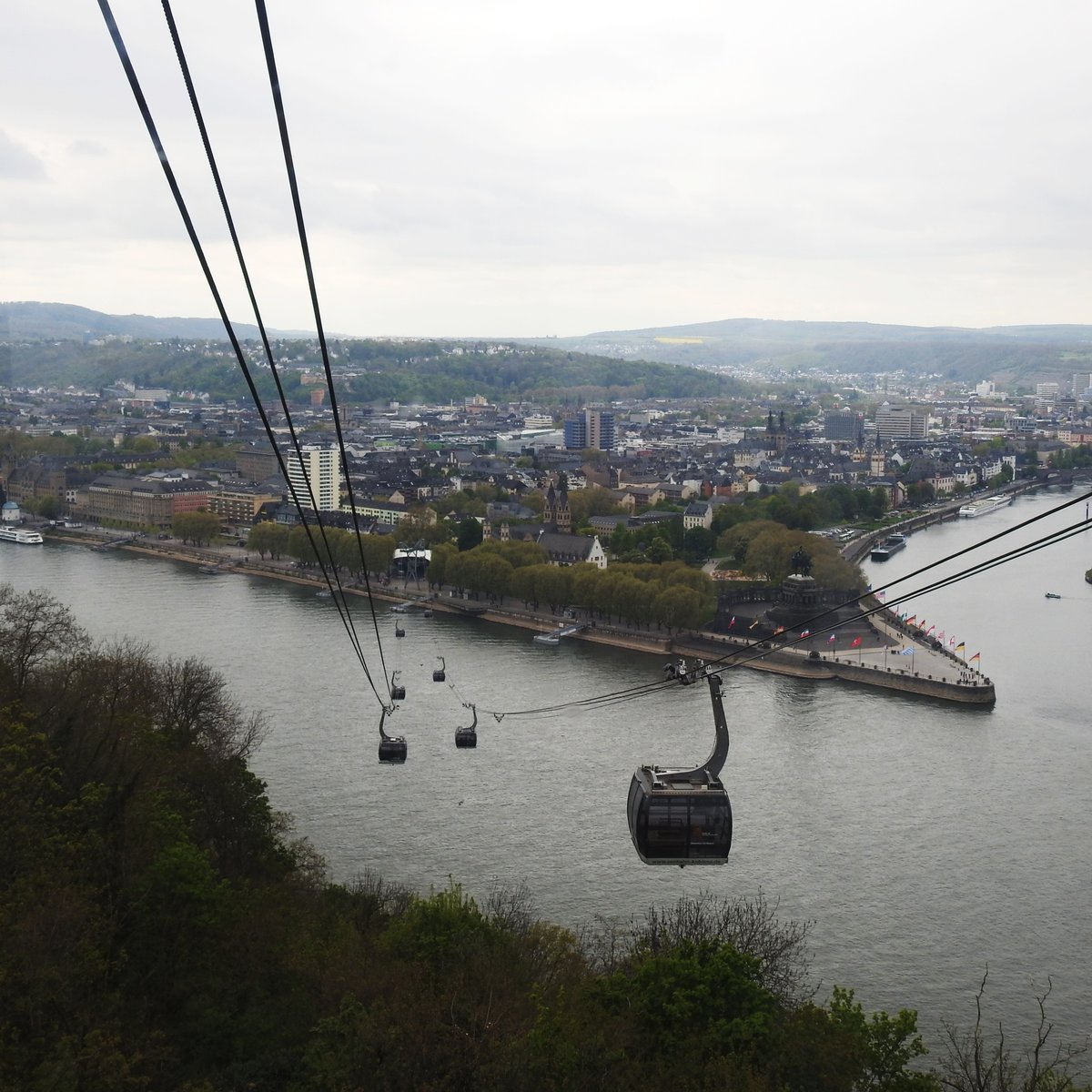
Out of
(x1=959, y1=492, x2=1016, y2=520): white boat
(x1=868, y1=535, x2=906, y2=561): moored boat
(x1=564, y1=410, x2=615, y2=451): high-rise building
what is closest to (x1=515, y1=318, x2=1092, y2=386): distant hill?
(x1=564, y1=410, x2=615, y2=451): high-rise building

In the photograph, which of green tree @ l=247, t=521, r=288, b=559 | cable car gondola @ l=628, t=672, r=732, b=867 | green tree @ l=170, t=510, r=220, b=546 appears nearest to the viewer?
cable car gondola @ l=628, t=672, r=732, b=867

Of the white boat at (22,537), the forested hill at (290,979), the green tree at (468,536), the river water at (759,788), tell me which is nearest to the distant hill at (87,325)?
the white boat at (22,537)

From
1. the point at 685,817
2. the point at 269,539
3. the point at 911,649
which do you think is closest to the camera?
the point at 685,817

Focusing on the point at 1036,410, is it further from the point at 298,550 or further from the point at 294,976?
the point at 294,976

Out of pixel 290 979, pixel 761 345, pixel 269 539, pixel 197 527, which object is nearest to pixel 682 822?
pixel 290 979

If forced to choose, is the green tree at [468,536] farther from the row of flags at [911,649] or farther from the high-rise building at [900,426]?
the high-rise building at [900,426]

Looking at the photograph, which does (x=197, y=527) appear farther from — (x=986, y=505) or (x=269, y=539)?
(x=986, y=505)

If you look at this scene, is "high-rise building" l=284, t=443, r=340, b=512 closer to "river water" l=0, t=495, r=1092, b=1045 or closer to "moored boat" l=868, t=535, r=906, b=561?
"moored boat" l=868, t=535, r=906, b=561
